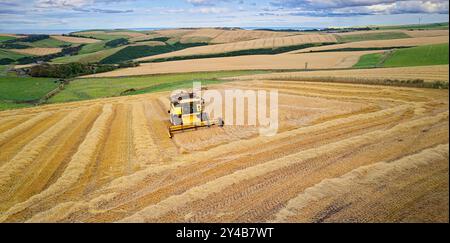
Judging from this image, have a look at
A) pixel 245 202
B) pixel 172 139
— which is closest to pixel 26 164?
pixel 172 139

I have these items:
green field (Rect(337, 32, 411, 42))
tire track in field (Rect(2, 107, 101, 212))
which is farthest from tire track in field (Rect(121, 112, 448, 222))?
green field (Rect(337, 32, 411, 42))

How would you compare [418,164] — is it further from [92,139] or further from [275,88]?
[275,88]

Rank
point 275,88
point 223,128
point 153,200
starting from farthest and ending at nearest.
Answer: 1. point 275,88
2. point 223,128
3. point 153,200

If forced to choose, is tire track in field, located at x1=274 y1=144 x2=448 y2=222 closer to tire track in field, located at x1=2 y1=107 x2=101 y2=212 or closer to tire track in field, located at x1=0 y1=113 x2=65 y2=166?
tire track in field, located at x1=2 y1=107 x2=101 y2=212

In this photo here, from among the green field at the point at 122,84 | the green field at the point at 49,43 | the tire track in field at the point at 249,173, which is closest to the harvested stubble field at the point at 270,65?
the green field at the point at 122,84

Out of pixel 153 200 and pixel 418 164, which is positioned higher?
pixel 418 164

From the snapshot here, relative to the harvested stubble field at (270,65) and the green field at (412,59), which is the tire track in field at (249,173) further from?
the harvested stubble field at (270,65)
